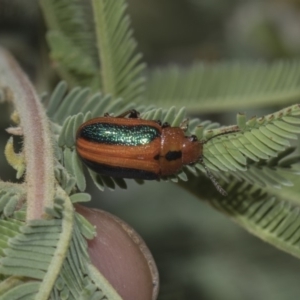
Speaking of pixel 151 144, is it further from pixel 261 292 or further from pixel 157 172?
pixel 261 292

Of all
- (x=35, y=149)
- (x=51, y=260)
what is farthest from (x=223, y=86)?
(x=51, y=260)

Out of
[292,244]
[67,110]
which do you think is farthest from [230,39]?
[292,244]

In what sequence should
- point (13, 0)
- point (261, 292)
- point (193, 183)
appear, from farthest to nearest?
point (261, 292)
point (13, 0)
point (193, 183)

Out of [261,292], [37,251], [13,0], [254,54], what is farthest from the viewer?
[254,54]

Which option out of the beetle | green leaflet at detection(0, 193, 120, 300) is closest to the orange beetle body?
the beetle

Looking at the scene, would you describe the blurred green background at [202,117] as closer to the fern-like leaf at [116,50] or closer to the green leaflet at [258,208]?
the fern-like leaf at [116,50]

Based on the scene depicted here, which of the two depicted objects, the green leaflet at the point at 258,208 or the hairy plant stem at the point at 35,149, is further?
the green leaflet at the point at 258,208

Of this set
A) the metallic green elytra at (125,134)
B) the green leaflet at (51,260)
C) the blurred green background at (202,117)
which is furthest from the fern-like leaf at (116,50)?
the green leaflet at (51,260)
